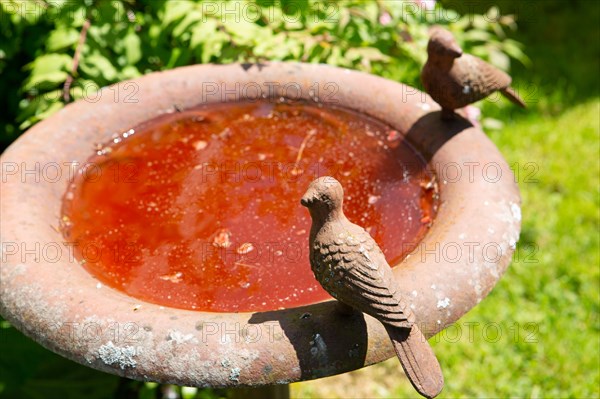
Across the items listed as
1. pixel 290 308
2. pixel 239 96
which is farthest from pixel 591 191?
pixel 290 308

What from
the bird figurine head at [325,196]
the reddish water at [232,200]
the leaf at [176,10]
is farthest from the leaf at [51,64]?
the bird figurine head at [325,196]

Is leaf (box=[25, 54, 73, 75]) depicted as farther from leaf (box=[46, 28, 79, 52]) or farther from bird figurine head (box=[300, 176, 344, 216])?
bird figurine head (box=[300, 176, 344, 216])

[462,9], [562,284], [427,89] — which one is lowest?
[562,284]

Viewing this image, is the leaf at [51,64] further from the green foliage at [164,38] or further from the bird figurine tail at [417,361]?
the bird figurine tail at [417,361]

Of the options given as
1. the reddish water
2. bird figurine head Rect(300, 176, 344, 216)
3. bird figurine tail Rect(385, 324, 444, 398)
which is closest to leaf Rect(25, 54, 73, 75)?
the reddish water

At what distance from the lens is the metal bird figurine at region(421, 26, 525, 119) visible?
2.21 meters

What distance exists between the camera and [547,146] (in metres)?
4.64

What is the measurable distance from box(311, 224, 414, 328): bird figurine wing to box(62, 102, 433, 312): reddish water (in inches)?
12.6

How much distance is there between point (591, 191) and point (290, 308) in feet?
10.3

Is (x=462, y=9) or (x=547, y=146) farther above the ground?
(x=462, y=9)

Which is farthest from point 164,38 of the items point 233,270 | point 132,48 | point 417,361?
point 417,361

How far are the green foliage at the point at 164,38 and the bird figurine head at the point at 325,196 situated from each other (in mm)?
1605

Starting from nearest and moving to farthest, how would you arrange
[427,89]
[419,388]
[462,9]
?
[419,388] → [427,89] → [462,9]

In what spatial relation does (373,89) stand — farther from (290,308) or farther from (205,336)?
(205,336)
